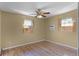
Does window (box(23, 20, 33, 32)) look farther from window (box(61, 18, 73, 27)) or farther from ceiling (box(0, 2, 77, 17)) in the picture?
window (box(61, 18, 73, 27))

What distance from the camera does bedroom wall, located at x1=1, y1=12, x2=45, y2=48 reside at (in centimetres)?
127

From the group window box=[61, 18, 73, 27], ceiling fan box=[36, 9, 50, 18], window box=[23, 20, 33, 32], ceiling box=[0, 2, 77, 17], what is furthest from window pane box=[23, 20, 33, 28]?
window box=[61, 18, 73, 27]

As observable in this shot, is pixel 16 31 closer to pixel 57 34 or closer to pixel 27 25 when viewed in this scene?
pixel 27 25

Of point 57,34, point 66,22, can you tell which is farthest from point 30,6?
point 57,34

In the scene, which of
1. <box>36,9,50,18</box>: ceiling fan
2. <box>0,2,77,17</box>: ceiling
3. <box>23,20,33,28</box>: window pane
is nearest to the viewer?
<box>0,2,77,17</box>: ceiling

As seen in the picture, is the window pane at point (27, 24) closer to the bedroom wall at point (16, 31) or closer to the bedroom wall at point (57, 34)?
the bedroom wall at point (16, 31)

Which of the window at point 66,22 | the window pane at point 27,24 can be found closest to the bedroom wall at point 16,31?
the window pane at point 27,24

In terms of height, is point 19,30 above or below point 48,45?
above

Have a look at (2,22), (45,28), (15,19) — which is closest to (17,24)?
(15,19)

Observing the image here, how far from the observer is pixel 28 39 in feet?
4.58

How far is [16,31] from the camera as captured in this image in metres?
1.30

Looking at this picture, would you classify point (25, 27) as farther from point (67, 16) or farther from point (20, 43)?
point (67, 16)

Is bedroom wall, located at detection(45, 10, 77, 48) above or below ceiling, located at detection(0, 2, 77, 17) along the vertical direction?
below

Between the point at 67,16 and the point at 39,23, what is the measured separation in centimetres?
56
